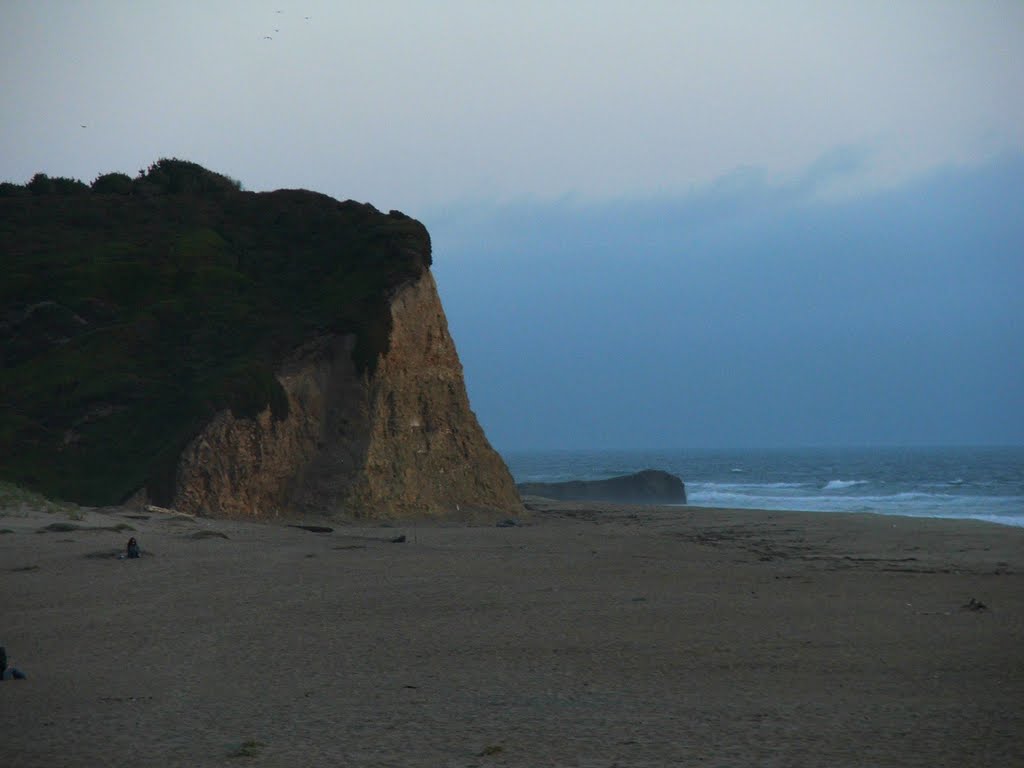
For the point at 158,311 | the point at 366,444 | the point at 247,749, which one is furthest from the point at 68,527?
the point at 158,311

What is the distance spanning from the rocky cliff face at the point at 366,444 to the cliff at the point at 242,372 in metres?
0.04

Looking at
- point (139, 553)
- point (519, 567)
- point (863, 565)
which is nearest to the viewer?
point (139, 553)

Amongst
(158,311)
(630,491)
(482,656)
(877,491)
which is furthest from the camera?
(877,491)

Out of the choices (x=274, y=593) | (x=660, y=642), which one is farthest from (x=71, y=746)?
(x=274, y=593)

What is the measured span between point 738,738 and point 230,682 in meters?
3.88

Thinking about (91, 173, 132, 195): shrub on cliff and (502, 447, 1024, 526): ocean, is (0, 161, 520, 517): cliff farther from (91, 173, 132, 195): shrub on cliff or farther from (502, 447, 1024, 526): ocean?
(502, 447, 1024, 526): ocean

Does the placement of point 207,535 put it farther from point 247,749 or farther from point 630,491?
point 630,491

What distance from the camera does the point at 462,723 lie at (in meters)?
6.73

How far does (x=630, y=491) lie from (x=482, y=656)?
149 ft

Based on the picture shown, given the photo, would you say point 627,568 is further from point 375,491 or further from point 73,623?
point 375,491

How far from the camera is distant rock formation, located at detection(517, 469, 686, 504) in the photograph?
2096 inches

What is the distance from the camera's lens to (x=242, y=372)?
26688mm

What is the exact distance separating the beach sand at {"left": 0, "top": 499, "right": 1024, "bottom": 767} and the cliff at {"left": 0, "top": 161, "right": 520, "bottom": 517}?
7630 millimetres

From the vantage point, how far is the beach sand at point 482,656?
244 inches
